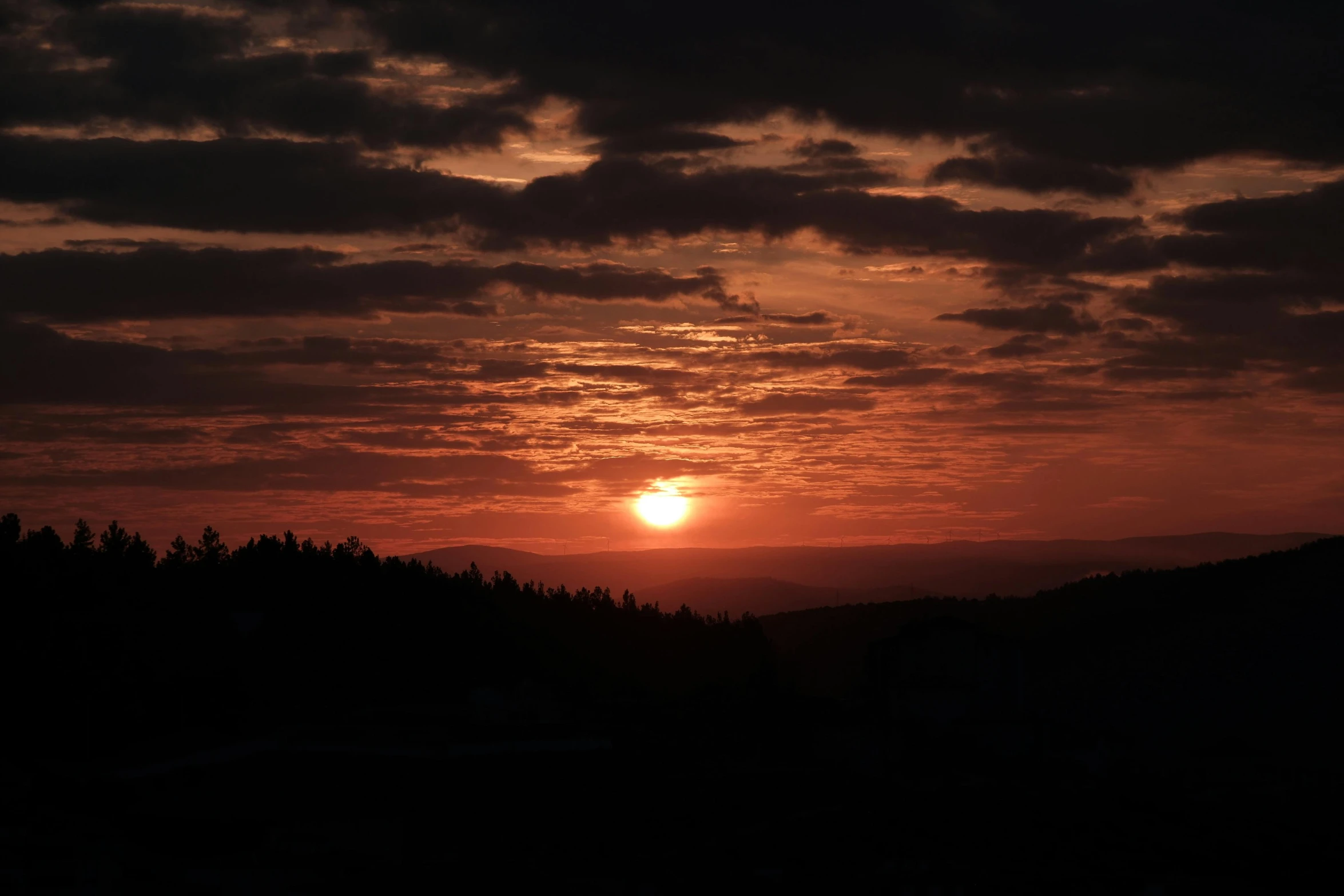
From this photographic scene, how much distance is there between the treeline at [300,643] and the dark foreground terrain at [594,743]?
29cm

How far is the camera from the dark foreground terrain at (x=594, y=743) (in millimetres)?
54094

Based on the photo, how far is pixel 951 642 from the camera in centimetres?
8638

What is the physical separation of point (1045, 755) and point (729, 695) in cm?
2524

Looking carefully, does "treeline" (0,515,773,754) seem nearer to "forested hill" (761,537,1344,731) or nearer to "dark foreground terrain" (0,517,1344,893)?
"dark foreground terrain" (0,517,1344,893)

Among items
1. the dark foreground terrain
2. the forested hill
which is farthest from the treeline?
the forested hill

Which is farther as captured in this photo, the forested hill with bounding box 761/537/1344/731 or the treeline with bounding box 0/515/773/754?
the forested hill with bounding box 761/537/1344/731

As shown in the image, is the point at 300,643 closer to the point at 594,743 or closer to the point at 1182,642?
the point at 594,743

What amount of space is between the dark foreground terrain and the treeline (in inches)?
11.2

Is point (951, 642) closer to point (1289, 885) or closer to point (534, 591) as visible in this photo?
point (1289, 885)

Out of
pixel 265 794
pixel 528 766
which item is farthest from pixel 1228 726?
pixel 265 794

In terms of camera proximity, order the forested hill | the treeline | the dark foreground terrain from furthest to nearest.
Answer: the forested hill < the treeline < the dark foreground terrain

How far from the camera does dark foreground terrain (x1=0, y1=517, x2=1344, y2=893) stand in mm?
54094

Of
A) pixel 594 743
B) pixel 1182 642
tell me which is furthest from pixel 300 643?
pixel 1182 642

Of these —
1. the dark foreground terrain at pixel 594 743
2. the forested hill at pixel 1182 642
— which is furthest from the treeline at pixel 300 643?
the forested hill at pixel 1182 642
